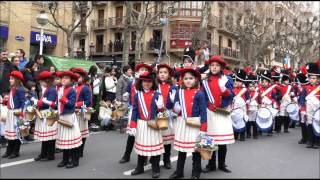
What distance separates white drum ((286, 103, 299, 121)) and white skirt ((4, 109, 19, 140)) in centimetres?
806

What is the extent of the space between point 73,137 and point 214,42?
3895 centimetres

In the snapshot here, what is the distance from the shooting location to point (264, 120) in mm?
12164

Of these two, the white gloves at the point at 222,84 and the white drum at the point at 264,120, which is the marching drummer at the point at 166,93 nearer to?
the white gloves at the point at 222,84

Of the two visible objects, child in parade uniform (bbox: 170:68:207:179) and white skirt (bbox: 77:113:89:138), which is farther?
white skirt (bbox: 77:113:89:138)

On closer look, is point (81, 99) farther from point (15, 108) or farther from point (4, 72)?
point (4, 72)

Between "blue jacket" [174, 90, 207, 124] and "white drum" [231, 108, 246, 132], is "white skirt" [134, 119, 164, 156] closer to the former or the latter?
"blue jacket" [174, 90, 207, 124]

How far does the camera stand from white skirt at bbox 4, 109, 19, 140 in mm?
8516

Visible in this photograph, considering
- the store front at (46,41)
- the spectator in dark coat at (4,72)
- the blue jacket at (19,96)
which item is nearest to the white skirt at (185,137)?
the blue jacket at (19,96)

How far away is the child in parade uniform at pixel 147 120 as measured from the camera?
276 inches

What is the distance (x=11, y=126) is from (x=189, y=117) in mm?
3694

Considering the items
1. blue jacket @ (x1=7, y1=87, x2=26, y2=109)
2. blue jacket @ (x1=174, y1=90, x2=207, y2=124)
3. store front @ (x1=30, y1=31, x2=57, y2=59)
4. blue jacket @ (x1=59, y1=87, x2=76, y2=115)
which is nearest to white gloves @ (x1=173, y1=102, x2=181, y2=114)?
blue jacket @ (x1=174, y1=90, x2=207, y2=124)

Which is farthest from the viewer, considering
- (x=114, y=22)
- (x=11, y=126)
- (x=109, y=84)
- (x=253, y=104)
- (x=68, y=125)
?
(x=114, y=22)

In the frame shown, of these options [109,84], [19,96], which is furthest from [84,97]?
[109,84]

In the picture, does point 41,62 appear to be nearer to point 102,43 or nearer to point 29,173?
point 29,173
